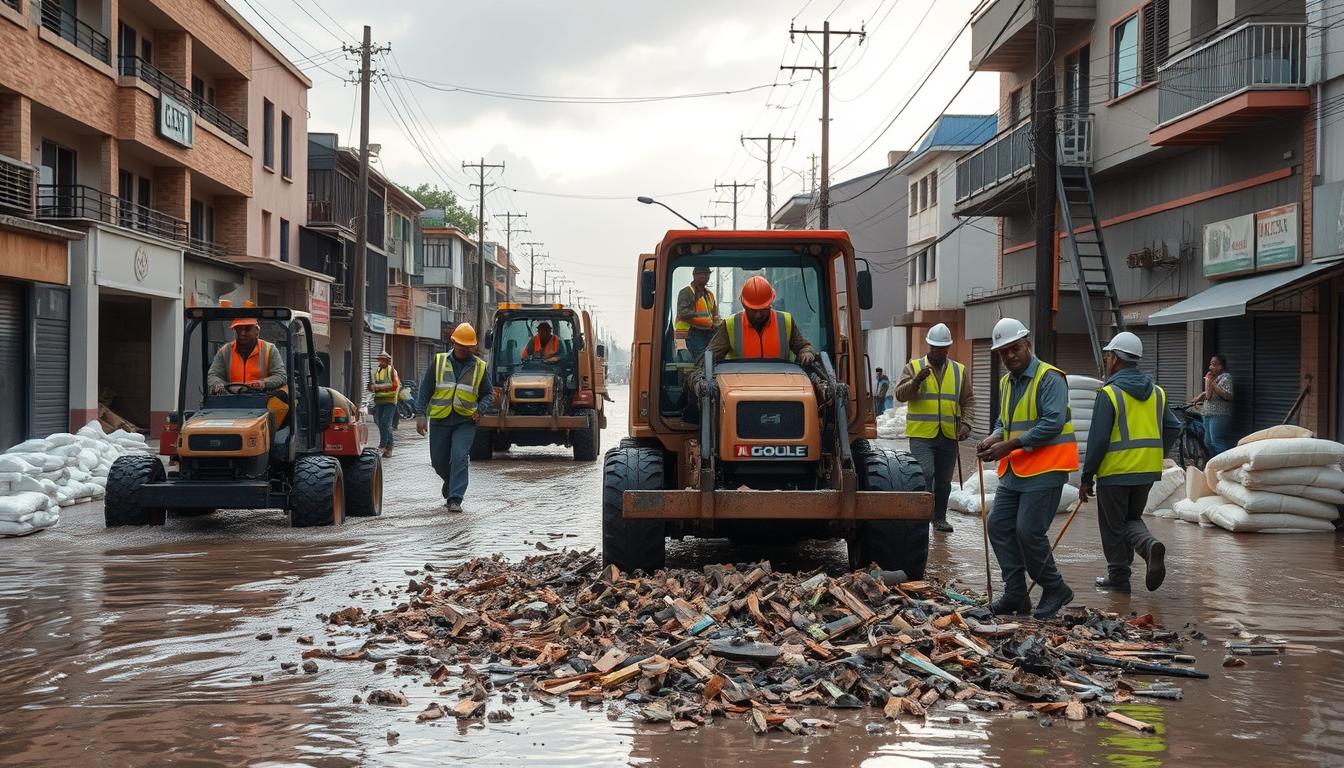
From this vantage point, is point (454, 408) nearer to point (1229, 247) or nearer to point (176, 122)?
point (1229, 247)

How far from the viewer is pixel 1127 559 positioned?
29.9ft

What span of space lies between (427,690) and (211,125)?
90.0 feet

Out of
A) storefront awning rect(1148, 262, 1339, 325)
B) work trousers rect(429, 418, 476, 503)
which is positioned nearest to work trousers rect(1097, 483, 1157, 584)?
work trousers rect(429, 418, 476, 503)

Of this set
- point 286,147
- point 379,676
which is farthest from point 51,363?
point 379,676

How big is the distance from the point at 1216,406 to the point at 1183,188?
525cm

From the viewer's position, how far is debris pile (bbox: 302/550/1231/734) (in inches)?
232

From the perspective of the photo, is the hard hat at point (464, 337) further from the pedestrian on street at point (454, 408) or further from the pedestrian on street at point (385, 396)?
the pedestrian on street at point (385, 396)

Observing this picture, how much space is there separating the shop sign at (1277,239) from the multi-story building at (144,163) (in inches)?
738

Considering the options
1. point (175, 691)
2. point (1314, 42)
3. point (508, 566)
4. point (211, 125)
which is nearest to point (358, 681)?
point (175, 691)

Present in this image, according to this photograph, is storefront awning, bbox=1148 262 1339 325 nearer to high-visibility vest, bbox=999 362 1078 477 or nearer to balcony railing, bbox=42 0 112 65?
high-visibility vest, bbox=999 362 1078 477

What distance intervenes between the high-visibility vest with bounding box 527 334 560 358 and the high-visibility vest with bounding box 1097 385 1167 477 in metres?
14.6

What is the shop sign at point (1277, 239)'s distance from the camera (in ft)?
59.7

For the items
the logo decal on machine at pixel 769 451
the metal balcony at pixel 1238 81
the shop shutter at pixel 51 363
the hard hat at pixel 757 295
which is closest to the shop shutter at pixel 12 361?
the shop shutter at pixel 51 363

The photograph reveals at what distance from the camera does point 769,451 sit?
8531 millimetres
